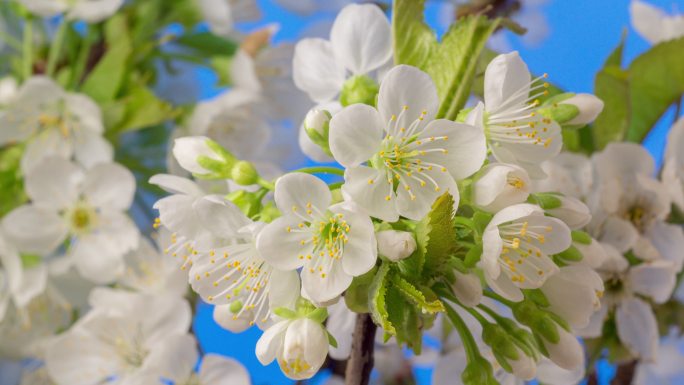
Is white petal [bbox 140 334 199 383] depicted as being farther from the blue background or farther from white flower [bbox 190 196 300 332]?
the blue background

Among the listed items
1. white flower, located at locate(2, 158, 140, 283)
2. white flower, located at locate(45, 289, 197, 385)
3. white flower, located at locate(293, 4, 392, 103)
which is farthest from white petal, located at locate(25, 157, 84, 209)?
white flower, located at locate(293, 4, 392, 103)

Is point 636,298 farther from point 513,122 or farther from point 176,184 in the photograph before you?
point 176,184

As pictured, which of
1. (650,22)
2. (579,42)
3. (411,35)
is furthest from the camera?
(579,42)

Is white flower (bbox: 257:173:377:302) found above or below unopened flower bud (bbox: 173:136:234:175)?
above

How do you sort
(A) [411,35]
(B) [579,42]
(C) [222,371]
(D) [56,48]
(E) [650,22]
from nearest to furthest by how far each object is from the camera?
1. (A) [411,35]
2. (C) [222,371]
3. (E) [650,22]
4. (D) [56,48]
5. (B) [579,42]

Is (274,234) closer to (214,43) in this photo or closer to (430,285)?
(430,285)

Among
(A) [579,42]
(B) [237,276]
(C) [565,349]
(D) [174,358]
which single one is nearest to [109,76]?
(D) [174,358]

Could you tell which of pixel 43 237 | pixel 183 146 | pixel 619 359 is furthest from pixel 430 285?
pixel 43 237
